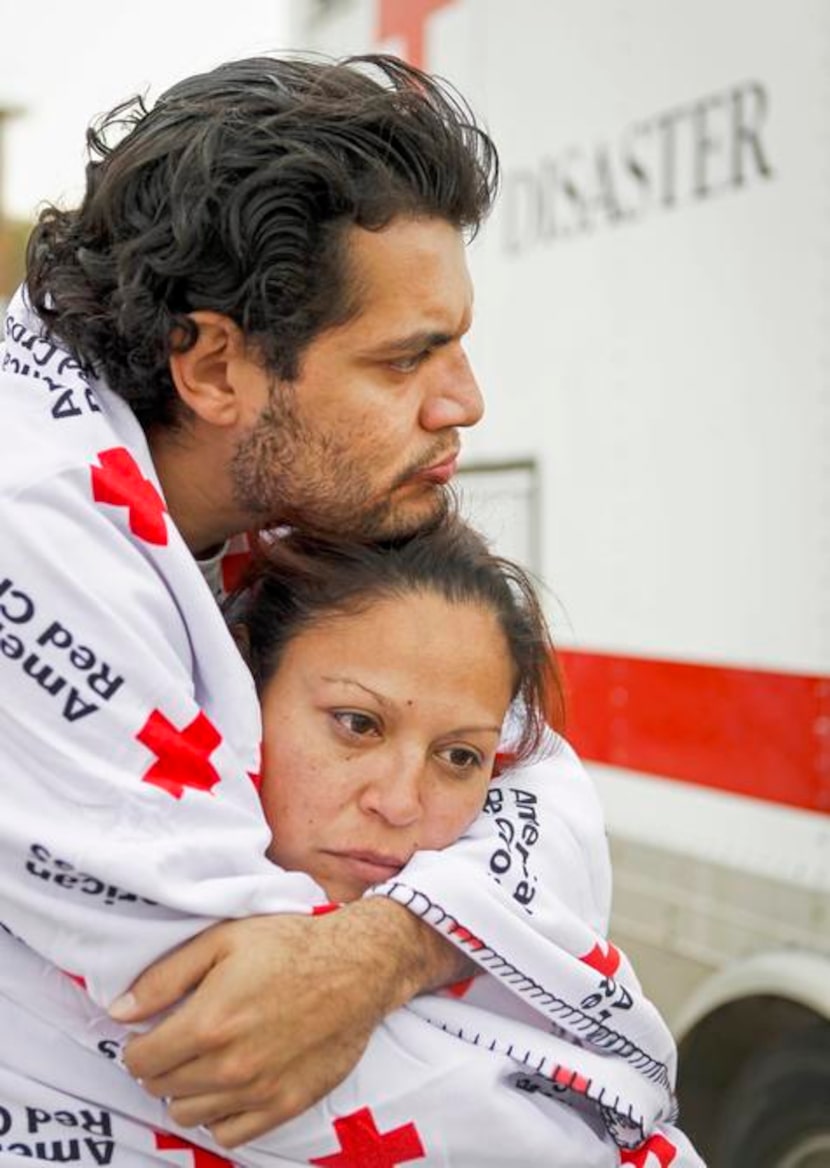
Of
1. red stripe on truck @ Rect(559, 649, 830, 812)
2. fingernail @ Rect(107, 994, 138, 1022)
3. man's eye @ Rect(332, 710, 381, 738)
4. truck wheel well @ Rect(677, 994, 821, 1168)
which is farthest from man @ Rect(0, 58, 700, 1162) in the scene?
truck wheel well @ Rect(677, 994, 821, 1168)

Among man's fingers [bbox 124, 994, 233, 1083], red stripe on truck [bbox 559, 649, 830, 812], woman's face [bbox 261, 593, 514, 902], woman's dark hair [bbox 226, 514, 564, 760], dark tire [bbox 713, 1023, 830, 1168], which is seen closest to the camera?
man's fingers [bbox 124, 994, 233, 1083]

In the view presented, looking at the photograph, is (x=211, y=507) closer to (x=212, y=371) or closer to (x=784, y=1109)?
(x=212, y=371)

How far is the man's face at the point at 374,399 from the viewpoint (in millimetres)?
1796

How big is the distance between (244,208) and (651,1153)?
1071 mm

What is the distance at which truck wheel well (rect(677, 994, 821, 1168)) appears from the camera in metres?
3.17

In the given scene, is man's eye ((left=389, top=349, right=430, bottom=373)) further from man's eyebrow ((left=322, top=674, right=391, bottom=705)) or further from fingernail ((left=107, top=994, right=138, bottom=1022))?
fingernail ((left=107, top=994, right=138, bottom=1022))

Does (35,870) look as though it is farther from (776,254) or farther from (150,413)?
(776,254)

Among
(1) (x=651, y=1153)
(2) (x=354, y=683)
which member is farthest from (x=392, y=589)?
(1) (x=651, y=1153)

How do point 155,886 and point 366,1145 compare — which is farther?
point 366,1145

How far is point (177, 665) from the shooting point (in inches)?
62.2

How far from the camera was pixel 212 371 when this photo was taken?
1.85 m

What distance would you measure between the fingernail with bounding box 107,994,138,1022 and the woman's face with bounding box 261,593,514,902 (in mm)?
308

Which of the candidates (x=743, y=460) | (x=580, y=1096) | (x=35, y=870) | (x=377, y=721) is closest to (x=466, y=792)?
(x=377, y=721)

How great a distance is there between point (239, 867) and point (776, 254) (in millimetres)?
1858
